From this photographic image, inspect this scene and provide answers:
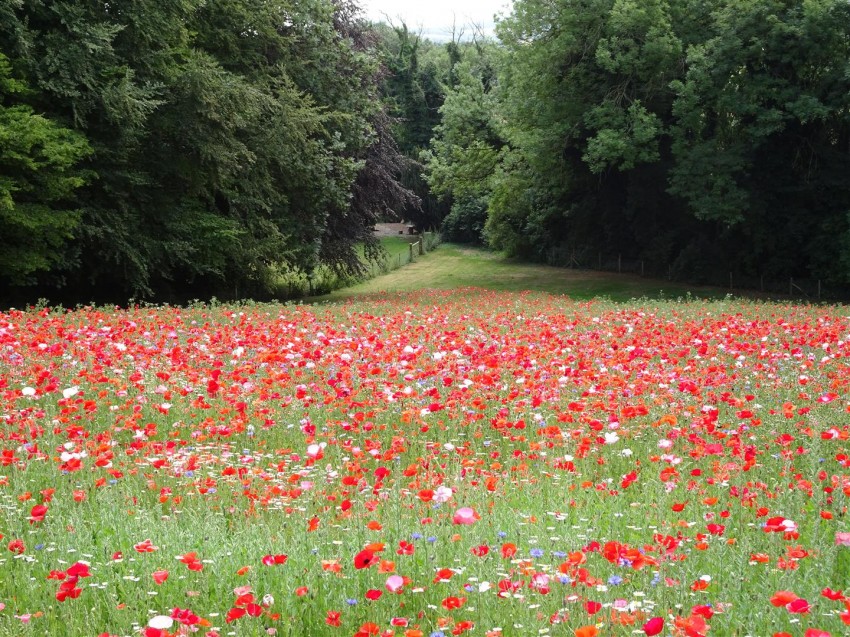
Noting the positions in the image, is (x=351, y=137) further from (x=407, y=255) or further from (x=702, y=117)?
(x=407, y=255)

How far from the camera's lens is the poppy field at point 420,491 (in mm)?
3326

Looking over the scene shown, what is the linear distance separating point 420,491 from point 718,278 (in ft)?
122

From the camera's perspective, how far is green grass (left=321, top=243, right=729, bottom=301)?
36656 millimetres

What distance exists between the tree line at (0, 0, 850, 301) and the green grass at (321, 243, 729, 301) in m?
2.44

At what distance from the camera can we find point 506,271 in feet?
162

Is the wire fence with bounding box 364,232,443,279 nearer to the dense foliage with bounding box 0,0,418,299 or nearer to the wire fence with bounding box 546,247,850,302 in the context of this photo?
the wire fence with bounding box 546,247,850,302

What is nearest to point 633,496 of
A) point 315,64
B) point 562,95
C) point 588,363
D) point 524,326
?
point 588,363

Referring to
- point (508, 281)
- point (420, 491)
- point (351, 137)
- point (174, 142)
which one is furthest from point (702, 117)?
point (420, 491)

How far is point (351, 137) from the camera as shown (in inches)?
1195

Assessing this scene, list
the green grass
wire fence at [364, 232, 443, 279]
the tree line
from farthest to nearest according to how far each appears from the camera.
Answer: wire fence at [364, 232, 443, 279]
the green grass
the tree line

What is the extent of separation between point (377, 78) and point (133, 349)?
30.9 metres

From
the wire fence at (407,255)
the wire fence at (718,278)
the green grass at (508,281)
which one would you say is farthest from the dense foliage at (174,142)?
the wire fence at (407,255)

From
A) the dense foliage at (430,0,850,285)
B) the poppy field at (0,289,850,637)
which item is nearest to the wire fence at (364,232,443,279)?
the dense foliage at (430,0,850,285)

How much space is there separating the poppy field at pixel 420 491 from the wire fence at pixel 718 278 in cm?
2654
